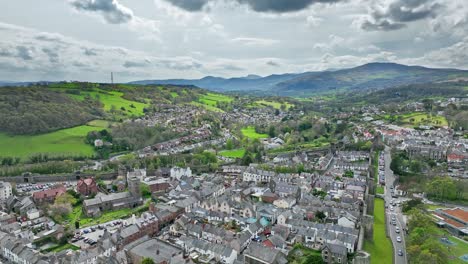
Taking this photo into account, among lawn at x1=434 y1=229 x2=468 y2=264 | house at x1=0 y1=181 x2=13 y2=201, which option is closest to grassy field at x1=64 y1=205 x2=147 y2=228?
house at x1=0 y1=181 x2=13 y2=201

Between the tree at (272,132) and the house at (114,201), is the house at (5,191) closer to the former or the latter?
the house at (114,201)

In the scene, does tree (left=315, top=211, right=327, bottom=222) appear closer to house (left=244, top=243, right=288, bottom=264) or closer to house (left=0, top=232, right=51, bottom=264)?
house (left=244, top=243, right=288, bottom=264)

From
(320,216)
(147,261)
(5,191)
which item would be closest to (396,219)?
(320,216)

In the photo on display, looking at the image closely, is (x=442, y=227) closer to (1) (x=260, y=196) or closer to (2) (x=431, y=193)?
(2) (x=431, y=193)

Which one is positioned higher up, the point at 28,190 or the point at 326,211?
the point at 326,211

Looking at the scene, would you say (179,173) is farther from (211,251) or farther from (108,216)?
(211,251)

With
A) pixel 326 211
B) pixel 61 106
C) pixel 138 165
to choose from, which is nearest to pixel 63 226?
pixel 138 165
